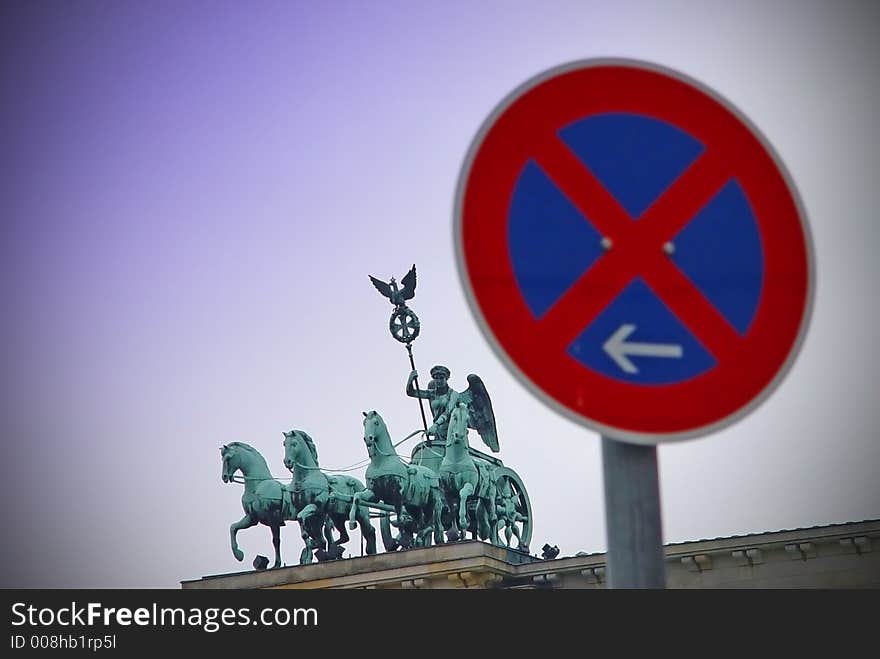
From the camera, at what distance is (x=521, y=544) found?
38.2m

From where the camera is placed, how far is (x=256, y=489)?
36000mm

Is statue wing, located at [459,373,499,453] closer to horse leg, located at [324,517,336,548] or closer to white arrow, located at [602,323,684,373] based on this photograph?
horse leg, located at [324,517,336,548]

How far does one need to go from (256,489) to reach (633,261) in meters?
34.5

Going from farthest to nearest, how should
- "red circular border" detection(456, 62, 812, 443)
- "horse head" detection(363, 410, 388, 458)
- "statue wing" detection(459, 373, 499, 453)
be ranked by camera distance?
"statue wing" detection(459, 373, 499, 453), "horse head" detection(363, 410, 388, 458), "red circular border" detection(456, 62, 812, 443)

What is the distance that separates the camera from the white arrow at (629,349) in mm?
2086

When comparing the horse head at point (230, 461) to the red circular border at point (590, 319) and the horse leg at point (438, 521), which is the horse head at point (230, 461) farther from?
the red circular border at point (590, 319)

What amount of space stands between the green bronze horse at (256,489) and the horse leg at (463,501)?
438 cm

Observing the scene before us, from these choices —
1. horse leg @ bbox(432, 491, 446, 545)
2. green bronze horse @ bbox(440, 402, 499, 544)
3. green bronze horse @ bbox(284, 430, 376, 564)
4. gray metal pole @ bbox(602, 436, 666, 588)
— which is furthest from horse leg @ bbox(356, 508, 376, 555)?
gray metal pole @ bbox(602, 436, 666, 588)

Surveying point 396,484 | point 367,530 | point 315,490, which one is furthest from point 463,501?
point 315,490

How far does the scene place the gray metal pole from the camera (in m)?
2.11

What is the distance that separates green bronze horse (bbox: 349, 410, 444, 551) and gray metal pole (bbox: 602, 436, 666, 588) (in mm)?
32513
